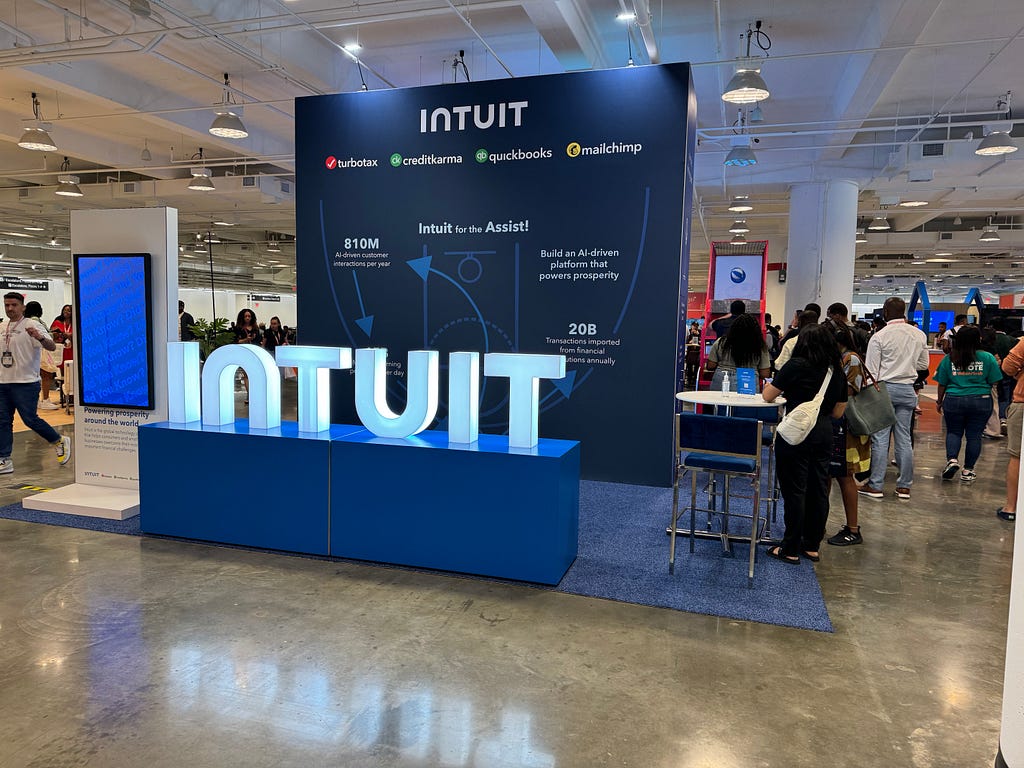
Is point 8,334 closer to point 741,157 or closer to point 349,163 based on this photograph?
point 349,163

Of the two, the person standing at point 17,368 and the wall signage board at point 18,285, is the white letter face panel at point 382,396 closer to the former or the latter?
the person standing at point 17,368

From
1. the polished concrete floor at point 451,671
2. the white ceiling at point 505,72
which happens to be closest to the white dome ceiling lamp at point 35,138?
the white ceiling at point 505,72

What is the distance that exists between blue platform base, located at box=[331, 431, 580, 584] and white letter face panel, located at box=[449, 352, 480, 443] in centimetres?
10

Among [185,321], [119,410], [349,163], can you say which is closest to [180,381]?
[119,410]

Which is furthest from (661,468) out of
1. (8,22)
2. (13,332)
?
(8,22)

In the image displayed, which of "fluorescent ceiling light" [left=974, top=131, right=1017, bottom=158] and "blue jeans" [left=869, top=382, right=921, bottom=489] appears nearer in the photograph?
"blue jeans" [left=869, top=382, right=921, bottom=489]

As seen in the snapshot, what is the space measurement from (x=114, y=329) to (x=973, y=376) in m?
7.01

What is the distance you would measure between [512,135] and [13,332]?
4525 millimetres

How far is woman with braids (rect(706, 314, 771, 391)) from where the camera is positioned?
5562mm

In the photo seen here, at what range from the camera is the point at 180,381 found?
4266mm

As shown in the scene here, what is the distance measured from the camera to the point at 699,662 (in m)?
2.81

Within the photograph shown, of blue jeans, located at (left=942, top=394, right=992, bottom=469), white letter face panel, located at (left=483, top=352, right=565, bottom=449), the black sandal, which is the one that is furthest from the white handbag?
blue jeans, located at (left=942, top=394, right=992, bottom=469)

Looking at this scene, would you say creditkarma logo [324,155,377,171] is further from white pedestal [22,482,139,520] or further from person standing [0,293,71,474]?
white pedestal [22,482,139,520]

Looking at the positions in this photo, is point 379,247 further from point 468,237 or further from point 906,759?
point 906,759
